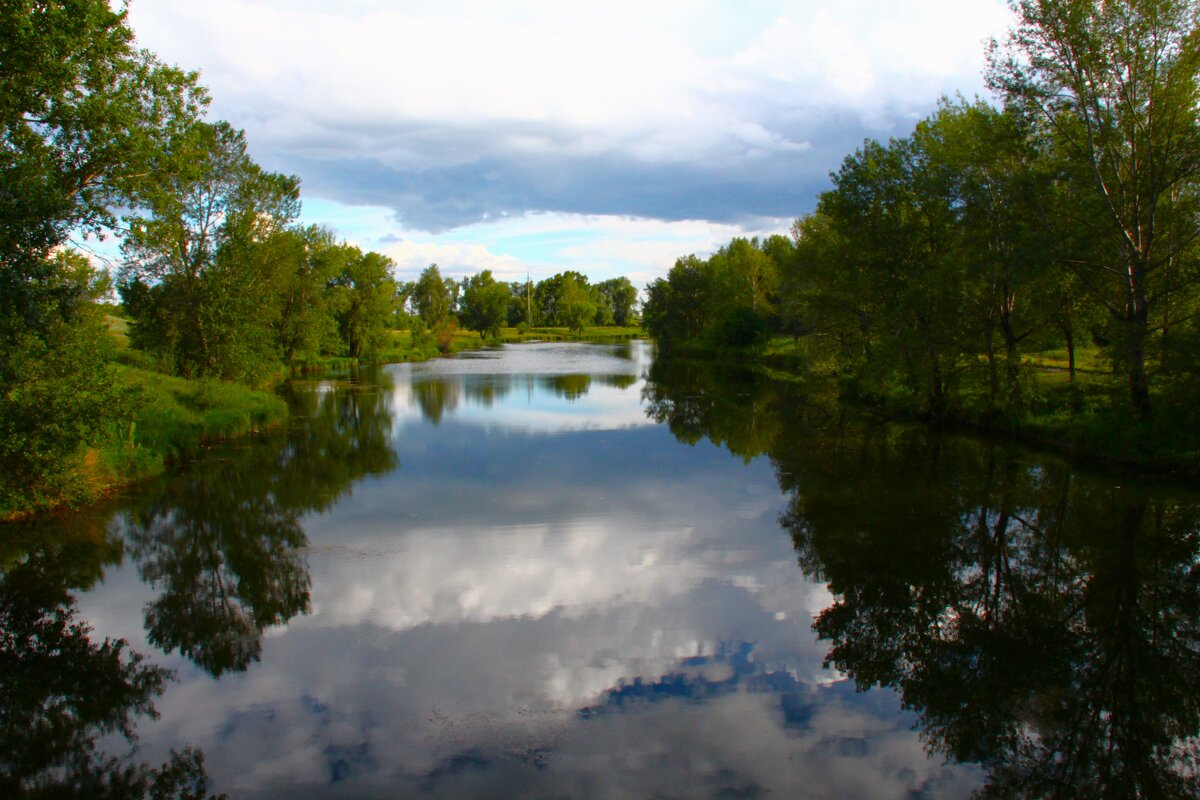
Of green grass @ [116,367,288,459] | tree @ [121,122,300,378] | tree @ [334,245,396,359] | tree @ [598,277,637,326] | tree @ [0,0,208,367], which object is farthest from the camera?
tree @ [598,277,637,326]

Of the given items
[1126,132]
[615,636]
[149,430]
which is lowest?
[615,636]

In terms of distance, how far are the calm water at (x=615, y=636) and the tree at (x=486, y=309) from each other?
95.8 m

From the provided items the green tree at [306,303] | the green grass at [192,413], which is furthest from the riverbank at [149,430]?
A: the green tree at [306,303]

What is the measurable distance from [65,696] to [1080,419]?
21166mm

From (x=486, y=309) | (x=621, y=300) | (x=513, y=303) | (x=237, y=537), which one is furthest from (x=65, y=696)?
(x=621, y=300)

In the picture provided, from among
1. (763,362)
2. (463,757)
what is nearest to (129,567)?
(463,757)

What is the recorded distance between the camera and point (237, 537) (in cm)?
1284

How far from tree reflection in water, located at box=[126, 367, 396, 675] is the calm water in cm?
7

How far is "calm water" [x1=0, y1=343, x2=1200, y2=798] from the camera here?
20.1 feet

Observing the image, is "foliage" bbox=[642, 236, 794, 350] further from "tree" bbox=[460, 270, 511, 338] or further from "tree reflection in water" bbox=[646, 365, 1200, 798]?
"tree reflection in water" bbox=[646, 365, 1200, 798]

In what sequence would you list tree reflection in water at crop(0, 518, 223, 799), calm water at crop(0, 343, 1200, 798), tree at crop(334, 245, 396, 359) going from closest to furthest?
tree reflection in water at crop(0, 518, 223, 799)
calm water at crop(0, 343, 1200, 798)
tree at crop(334, 245, 396, 359)

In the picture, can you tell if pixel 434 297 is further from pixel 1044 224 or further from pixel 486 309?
pixel 1044 224

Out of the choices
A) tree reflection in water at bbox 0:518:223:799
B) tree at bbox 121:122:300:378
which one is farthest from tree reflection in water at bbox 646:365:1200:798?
tree at bbox 121:122:300:378

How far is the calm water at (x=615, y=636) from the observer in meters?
Answer: 6.14
